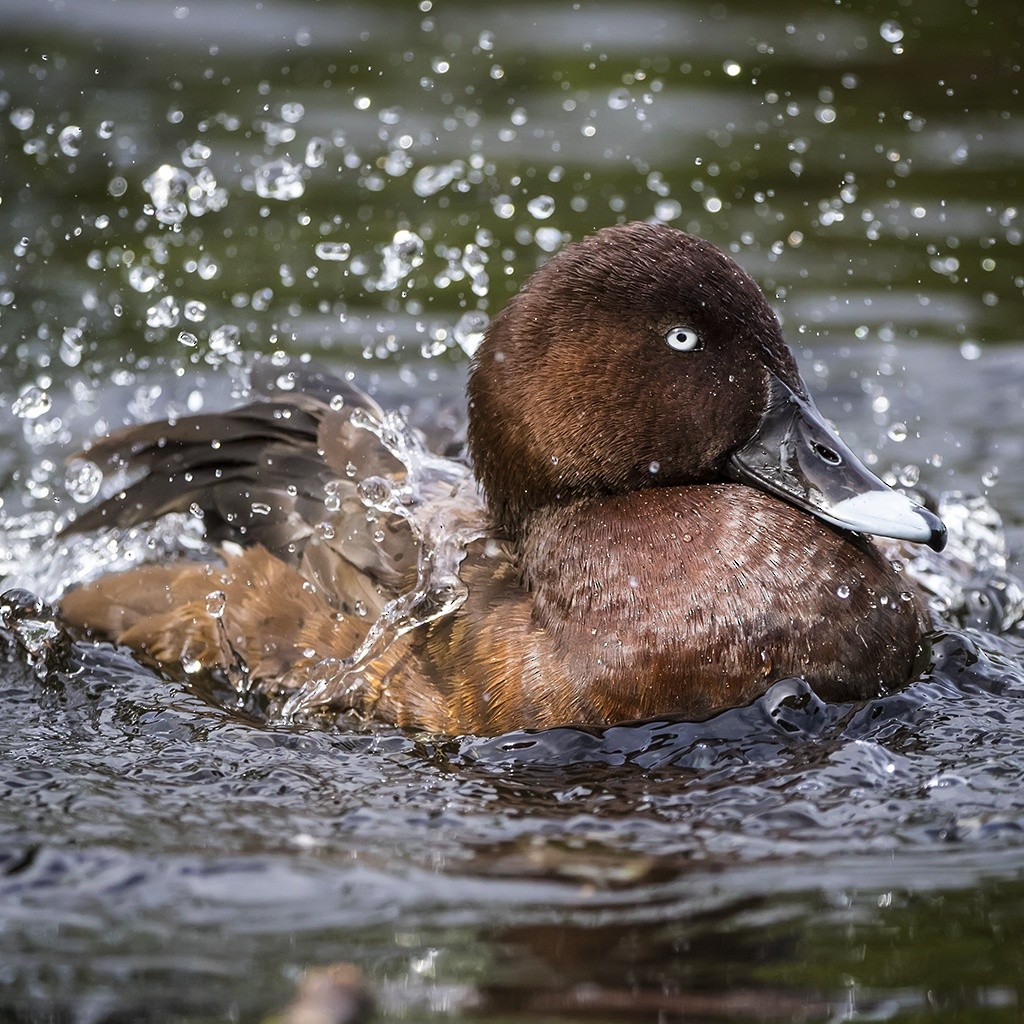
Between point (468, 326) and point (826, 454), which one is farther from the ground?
point (468, 326)

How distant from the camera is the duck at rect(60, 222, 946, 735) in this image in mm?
4391

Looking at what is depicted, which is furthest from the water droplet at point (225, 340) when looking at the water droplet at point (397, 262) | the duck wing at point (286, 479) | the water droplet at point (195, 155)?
the water droplet at point (195, 155)

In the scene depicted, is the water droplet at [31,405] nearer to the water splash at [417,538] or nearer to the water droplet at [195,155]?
the water droplet at [195,155]

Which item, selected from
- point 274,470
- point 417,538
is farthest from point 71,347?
point 417,538

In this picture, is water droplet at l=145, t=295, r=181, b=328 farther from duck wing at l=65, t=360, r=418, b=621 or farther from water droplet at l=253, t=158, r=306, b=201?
duck wing at l=65, t=360, r=418, b=621

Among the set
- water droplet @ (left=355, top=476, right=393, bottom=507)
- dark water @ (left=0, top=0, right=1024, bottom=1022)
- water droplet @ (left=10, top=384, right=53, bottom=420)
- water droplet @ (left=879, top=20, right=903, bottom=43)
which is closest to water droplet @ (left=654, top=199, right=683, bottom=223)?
dark water @ (left=0, top=0, right=1024, bottom=1022)

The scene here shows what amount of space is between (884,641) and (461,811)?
127 cm

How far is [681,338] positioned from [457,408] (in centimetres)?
173

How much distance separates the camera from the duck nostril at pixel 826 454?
184 inches

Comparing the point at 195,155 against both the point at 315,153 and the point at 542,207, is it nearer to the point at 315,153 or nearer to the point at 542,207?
the point at 315,153

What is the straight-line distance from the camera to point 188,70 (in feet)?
30.6

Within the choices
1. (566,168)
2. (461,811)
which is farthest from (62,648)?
(566,168)

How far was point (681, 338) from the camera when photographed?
4594 mm

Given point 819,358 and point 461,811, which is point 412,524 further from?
point 819,358
